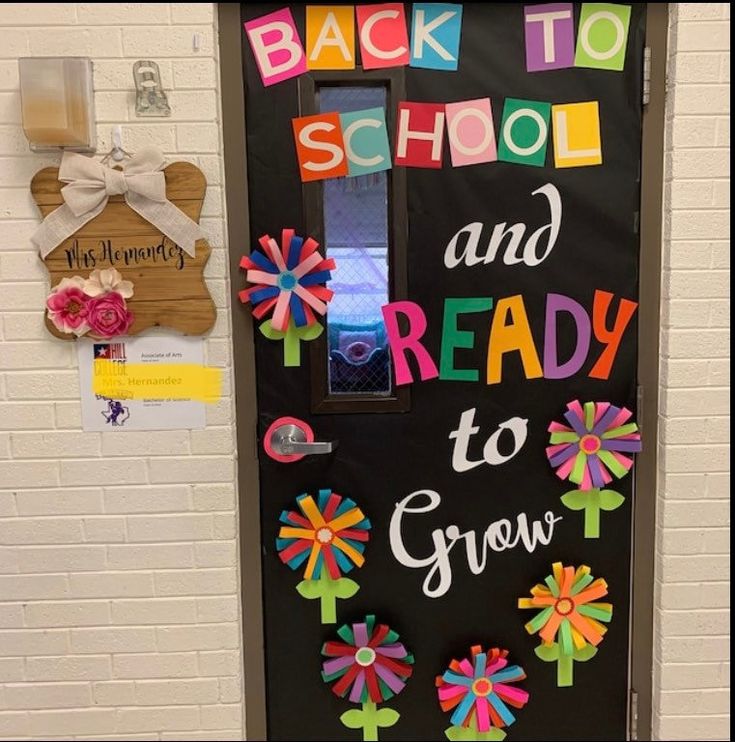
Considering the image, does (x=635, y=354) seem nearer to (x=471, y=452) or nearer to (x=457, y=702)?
(x=471, y=452)

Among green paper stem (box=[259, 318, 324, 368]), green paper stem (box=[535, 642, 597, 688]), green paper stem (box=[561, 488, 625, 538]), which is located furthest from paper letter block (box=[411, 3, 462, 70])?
green paper stem (box=[535, 642, 597, 688])

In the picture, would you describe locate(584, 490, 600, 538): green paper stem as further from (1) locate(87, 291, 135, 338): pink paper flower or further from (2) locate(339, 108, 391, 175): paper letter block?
(1) locate(87, 291, 135, 338): pink paper flower

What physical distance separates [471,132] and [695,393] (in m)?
0.86

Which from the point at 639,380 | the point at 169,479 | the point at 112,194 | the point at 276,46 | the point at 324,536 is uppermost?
the point at 276,46

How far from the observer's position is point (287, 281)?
179cm

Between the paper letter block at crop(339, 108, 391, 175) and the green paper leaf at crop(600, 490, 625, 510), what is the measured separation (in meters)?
1.01

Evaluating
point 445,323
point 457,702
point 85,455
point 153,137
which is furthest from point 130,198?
point 457,702

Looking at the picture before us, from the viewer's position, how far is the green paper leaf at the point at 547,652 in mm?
1938

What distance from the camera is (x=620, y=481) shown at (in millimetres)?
1890

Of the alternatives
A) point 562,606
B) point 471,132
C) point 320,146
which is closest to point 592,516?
point 562,606

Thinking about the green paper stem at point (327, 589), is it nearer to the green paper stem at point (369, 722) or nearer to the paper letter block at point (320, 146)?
the green paper stem at point (369, 722)

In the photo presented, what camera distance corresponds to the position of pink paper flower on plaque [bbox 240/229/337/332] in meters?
1.77

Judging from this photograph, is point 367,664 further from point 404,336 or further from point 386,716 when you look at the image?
point 404,336

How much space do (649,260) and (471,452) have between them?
0.66 metres
